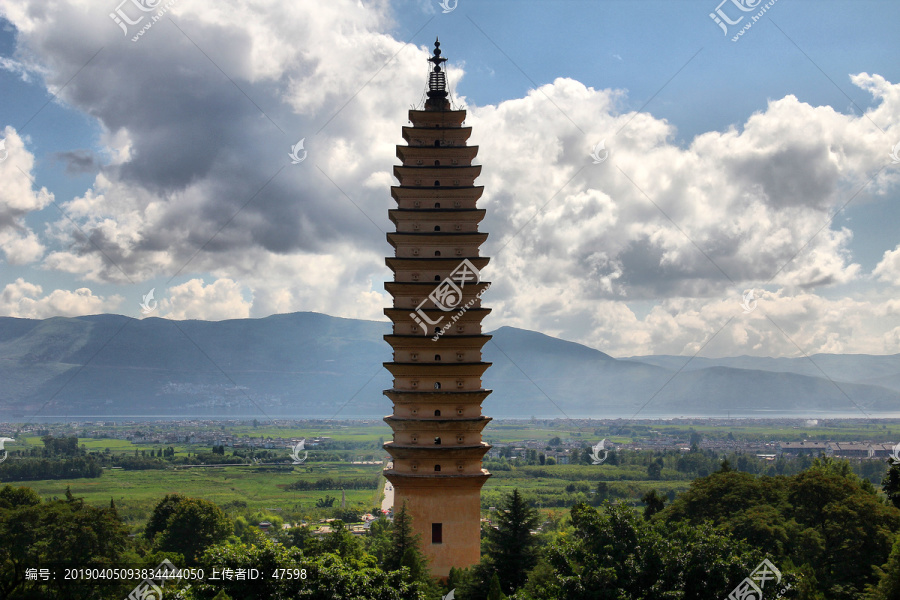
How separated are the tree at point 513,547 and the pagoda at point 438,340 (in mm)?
2547

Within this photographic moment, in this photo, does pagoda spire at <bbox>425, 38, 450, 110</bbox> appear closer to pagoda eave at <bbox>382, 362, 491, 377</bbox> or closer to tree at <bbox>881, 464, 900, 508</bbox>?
pagoda eave at <bbox>382, 362, 491, 377</bbox>

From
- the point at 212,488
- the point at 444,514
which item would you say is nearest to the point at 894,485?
the point at 444,514

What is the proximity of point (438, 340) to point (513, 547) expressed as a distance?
32.8 feet

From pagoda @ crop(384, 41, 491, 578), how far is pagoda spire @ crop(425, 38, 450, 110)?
1.14 feet

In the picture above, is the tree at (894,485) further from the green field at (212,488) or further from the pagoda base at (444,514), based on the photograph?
the green field at (212,488)

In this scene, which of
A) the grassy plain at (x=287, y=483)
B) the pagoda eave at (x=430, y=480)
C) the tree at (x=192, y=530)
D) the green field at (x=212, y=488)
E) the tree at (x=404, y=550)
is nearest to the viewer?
the tree at (x=404, y=550)

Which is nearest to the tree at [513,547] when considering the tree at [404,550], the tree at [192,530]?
the tree at [404,550]

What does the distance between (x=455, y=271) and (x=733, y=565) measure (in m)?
18.4

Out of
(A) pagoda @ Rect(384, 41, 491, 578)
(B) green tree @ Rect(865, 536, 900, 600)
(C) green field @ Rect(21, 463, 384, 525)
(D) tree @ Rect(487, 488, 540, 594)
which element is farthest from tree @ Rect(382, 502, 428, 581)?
(C) green field @ Rect(21, 463, 384, 525)

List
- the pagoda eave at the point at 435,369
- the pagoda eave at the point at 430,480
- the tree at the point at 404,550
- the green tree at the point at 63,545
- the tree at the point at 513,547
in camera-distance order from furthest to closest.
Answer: the pagoda eave at the point at 435,369, the pagoda eave at the point at 430,480, the tree at the point at 513,547, the green tree at the point at 63,545, the tree at the point at 404,550

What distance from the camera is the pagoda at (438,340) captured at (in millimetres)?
36250

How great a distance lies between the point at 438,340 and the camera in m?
37.6

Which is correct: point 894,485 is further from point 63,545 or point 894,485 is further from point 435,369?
point 63,545

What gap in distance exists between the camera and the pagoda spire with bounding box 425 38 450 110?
41.5 m
